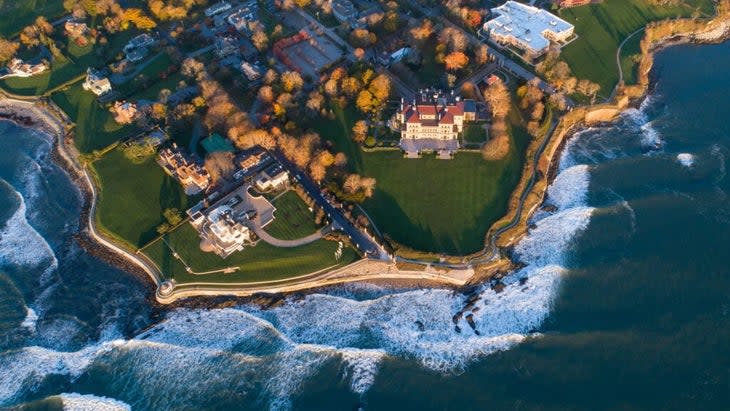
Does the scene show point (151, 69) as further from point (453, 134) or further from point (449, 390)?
point (449, 390)

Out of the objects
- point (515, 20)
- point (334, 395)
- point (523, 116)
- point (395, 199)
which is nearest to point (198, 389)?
point (334, 395)

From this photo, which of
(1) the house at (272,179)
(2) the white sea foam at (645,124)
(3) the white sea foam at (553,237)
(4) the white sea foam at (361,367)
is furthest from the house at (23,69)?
(2) the white sea foam at (645,124)

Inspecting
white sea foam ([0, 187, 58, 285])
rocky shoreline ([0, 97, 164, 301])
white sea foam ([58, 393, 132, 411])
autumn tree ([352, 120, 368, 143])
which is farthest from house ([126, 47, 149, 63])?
white sea foam ([58, 393, 132, 411])

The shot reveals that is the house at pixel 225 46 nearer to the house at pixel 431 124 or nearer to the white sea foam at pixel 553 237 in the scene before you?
the house at pixel 431 124

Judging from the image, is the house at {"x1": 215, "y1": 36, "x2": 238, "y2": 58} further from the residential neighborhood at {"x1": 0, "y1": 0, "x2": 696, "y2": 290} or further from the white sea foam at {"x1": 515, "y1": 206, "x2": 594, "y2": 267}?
the white sea foam at {"x1": 515, "y1": 206, "x2": 594, "y2": 267}

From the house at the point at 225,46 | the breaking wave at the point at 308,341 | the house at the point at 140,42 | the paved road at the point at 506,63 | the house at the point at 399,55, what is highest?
the paved road at the point at 506,63
